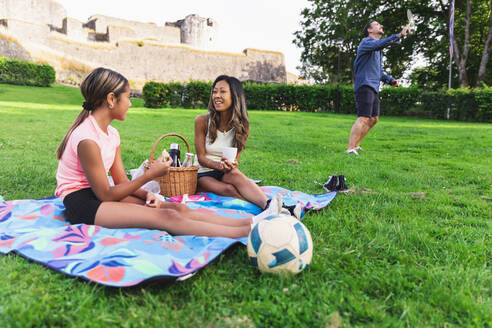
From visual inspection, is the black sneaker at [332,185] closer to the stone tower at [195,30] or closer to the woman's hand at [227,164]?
the woman's hand at [227,164]

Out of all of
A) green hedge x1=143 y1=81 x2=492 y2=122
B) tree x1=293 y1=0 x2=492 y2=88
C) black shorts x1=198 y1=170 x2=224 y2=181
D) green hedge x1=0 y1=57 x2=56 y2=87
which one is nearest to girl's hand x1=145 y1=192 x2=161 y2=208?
black shorts x1=198 y1=170 x2=224 y2=181

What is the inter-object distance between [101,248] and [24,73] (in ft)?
81.7

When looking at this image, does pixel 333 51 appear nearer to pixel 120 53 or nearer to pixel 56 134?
pixel 120 53

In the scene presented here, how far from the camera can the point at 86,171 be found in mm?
2324

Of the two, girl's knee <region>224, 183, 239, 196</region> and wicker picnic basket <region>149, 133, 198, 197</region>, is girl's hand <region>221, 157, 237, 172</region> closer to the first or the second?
girl's knee <region>224, 183, 239, 196</region>

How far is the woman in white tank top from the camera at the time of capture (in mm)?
3529

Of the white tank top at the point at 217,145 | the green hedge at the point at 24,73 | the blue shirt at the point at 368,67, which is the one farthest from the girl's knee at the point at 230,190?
the green hedge at the point at 24,73

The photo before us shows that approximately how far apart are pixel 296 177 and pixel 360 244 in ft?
7.37

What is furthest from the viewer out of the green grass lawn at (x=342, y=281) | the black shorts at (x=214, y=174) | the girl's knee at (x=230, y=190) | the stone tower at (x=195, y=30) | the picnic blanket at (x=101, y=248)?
the stone tower at (x=195, y=30)

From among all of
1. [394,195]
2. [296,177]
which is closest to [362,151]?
[296,177]

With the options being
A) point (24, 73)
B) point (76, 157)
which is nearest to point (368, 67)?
point (76, 157)

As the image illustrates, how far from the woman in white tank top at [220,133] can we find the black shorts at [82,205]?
135cm

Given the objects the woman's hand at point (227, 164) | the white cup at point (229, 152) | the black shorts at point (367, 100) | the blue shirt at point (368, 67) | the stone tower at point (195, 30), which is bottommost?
the woman's hand at point (227, 164)

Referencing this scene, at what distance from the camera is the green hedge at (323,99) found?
1561 centimetres
